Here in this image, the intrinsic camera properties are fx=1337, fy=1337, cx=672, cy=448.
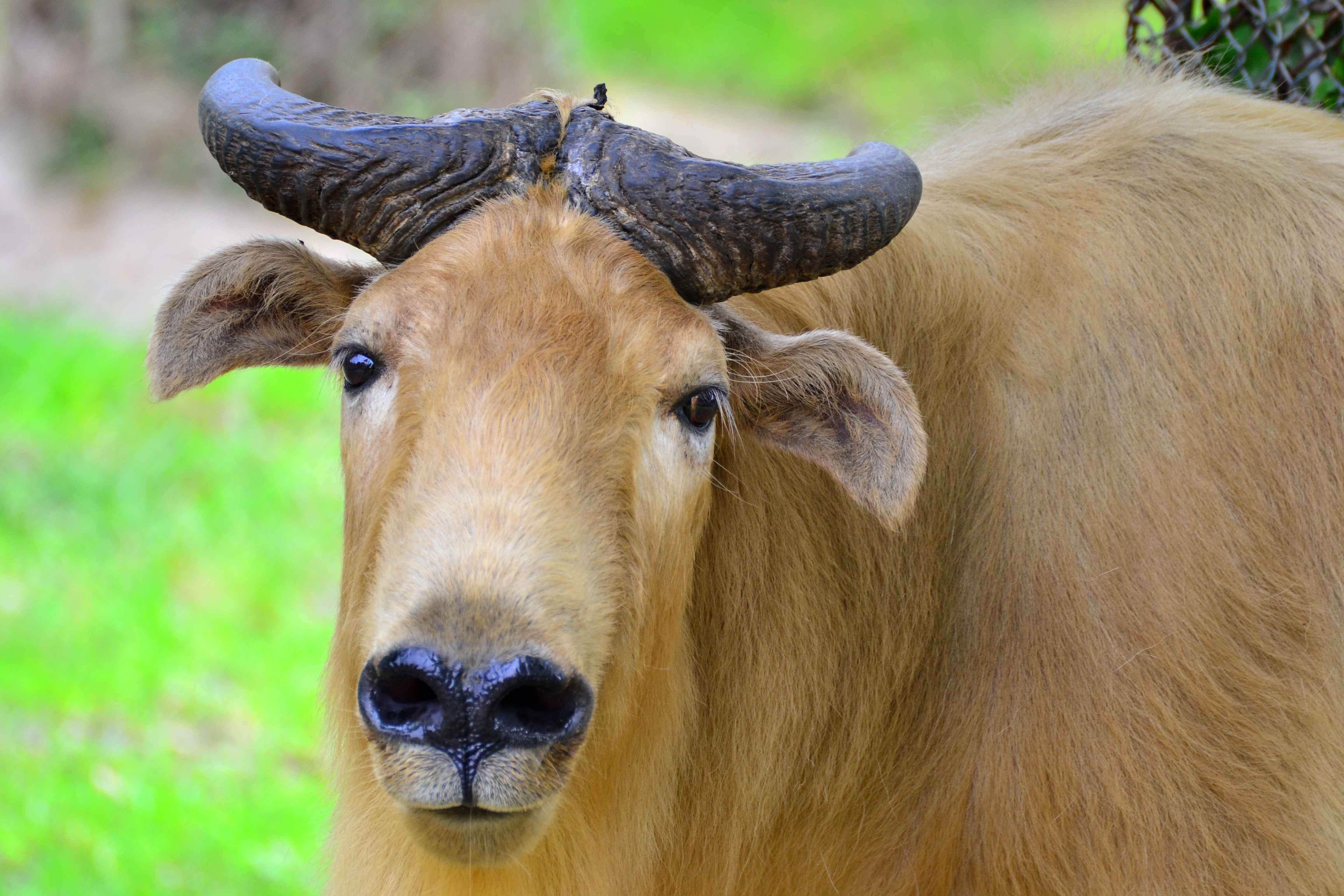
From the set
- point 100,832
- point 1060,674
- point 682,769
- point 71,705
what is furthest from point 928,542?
point 71,705

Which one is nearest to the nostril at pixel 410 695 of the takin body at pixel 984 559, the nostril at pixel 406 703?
the nostril at pixel 406 703

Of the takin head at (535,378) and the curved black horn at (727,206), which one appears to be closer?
the takin head at (535,378)

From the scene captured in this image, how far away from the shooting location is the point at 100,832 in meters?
6.26

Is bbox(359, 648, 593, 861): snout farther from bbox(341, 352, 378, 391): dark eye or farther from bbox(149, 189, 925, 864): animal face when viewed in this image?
bbox(341, 352, 378, 391): dark eye

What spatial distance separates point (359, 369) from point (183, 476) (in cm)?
664

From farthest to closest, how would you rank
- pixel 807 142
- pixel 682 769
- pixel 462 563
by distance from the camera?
pixel 807 142 < pixel 682 769 < pixel 462 563

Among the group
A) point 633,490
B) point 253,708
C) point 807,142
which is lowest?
point 253,708

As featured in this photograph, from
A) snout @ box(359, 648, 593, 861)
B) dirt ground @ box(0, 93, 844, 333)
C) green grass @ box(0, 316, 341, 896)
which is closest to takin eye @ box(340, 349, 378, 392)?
green grass @ box(0, 316, 341, 896)

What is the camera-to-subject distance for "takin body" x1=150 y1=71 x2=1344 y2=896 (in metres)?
3.71

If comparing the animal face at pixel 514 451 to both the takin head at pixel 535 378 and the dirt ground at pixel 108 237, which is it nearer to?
the takin head at pixel 535 378

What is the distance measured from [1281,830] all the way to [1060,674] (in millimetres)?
773

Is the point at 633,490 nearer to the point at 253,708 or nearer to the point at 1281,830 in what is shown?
the point at 1281,830

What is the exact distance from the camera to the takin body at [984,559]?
3.71m

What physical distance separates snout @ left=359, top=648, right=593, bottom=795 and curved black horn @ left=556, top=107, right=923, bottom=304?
1.26m
